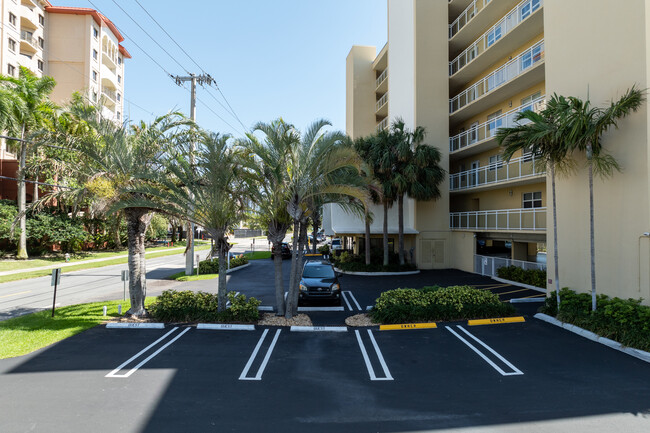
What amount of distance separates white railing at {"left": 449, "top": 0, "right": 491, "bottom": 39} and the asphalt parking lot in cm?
2060

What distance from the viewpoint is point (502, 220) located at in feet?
60.0

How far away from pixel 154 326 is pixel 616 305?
12.9 m

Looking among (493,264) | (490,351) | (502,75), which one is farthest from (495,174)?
(490,351)

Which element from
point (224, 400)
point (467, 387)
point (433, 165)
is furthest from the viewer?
point (433, 165)

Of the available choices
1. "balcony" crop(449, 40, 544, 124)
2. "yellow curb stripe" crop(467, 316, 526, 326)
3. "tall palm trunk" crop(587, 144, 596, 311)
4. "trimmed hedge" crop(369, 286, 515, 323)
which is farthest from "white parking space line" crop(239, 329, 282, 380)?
"balcony" crop(449, 40, 544, 124)

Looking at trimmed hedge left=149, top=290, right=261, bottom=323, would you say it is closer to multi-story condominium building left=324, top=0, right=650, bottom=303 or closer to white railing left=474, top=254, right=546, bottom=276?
multi-story condominium building left=324, top=0, right=650, bottom=303

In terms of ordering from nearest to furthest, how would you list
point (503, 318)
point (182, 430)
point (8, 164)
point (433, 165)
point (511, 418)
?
point (182, 430), point (511, 418), point (503, 318), point (433, 165), point (8, 164)

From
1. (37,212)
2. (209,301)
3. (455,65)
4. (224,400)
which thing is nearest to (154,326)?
(209,301)

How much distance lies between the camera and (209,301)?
428 inches

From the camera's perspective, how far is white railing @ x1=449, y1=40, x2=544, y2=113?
16688 mm

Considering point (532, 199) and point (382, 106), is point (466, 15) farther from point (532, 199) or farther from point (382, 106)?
point (532, 199)

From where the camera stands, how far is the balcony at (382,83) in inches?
1310

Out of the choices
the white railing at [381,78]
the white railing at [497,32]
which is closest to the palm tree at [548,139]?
the white railing at [497,32]

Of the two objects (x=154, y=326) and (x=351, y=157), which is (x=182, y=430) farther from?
(x=351, y=157)
